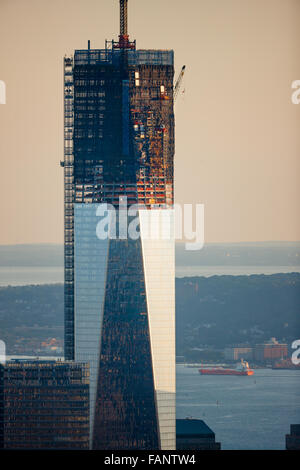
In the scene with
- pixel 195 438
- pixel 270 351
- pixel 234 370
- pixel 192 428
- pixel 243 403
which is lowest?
pixel 195 438

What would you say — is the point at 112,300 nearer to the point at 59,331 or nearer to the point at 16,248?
the point at 59,331

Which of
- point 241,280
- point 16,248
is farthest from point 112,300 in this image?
point 16,248

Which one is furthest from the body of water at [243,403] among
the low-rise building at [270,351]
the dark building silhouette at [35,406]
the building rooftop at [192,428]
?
the dark building silhouette at [35,406]

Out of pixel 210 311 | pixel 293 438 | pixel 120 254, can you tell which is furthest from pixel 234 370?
pixel 210 311

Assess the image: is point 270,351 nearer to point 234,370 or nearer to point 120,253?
point 234,370

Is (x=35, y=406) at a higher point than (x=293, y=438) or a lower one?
higher

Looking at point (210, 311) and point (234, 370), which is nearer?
point (210, 311)
